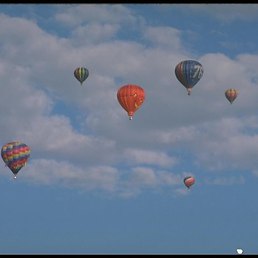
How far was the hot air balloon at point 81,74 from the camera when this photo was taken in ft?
249

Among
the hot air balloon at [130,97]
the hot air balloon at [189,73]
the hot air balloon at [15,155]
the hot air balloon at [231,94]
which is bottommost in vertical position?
the hot air balloon at [15,155]

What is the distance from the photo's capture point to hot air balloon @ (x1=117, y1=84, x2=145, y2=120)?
61.5 meters

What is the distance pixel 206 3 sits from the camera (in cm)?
502

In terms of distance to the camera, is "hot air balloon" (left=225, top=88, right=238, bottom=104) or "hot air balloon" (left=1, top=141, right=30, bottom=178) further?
"hot air balloon" (left=225, top=88, right=238, bottom=104)

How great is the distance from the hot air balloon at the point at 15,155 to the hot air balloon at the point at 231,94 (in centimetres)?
2930

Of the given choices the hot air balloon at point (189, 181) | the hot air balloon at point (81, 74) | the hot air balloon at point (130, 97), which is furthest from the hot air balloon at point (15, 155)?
the hot air balloon at point (189, 181)

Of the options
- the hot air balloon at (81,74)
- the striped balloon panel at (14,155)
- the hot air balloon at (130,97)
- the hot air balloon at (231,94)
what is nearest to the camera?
the hot air balloon at (130,97)

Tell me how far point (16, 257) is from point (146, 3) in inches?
95.3

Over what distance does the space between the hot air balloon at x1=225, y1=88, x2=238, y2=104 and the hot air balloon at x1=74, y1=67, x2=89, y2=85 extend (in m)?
19.3

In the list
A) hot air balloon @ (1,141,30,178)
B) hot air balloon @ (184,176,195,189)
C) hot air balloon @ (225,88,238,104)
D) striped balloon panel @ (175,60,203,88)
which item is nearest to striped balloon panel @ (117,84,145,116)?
striped balloon panel @ (175,60,203,88)

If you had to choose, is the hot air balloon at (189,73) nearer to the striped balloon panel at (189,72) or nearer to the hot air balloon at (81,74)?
the striped balloon panel at (189,72)

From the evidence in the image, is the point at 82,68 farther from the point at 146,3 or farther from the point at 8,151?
the point at 146,3

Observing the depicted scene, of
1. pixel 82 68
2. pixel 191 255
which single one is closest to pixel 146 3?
pixel 191 255

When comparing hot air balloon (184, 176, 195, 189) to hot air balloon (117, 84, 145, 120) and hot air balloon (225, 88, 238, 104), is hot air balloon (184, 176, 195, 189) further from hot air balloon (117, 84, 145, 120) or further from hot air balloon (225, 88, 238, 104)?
hot air balloon (117, 84, 145, 120)
